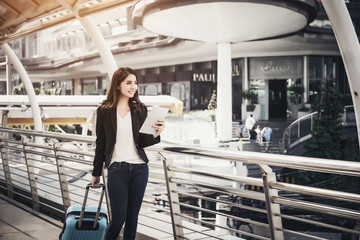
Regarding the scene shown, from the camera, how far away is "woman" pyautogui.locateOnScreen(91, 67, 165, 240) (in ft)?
11.8

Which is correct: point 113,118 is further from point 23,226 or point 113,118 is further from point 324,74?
point 324,74

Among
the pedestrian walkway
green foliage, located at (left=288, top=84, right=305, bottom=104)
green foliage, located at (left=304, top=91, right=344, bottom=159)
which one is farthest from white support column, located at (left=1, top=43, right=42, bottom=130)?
green foliage, located at (left=288, top=84, right=305, bottom=104)

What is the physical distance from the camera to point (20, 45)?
6291 centimetres

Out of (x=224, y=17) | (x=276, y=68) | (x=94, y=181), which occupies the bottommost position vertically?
(x=94, y=181)

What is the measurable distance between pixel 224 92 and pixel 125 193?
25.3 m

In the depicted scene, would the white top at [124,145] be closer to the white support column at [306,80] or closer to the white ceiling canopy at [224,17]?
the white ceiling canopy at [224,17]

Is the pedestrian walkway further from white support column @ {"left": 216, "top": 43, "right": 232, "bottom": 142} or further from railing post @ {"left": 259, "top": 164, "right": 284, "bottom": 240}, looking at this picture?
white support column @ {"left": 216, "top": 43, "right": 232, "bottom": 142}

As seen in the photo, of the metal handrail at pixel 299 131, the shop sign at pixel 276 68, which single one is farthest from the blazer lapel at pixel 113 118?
the shop sign at pixel 276 68

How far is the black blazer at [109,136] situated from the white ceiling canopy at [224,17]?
57.7 ft

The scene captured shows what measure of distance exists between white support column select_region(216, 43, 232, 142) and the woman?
24.9m

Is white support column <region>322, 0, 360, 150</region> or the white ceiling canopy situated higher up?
the white ceiling canopy

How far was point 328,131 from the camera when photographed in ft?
78.1

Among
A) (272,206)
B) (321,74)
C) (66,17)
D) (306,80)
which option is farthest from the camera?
(321,74)

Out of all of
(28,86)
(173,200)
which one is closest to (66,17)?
(173,200)
